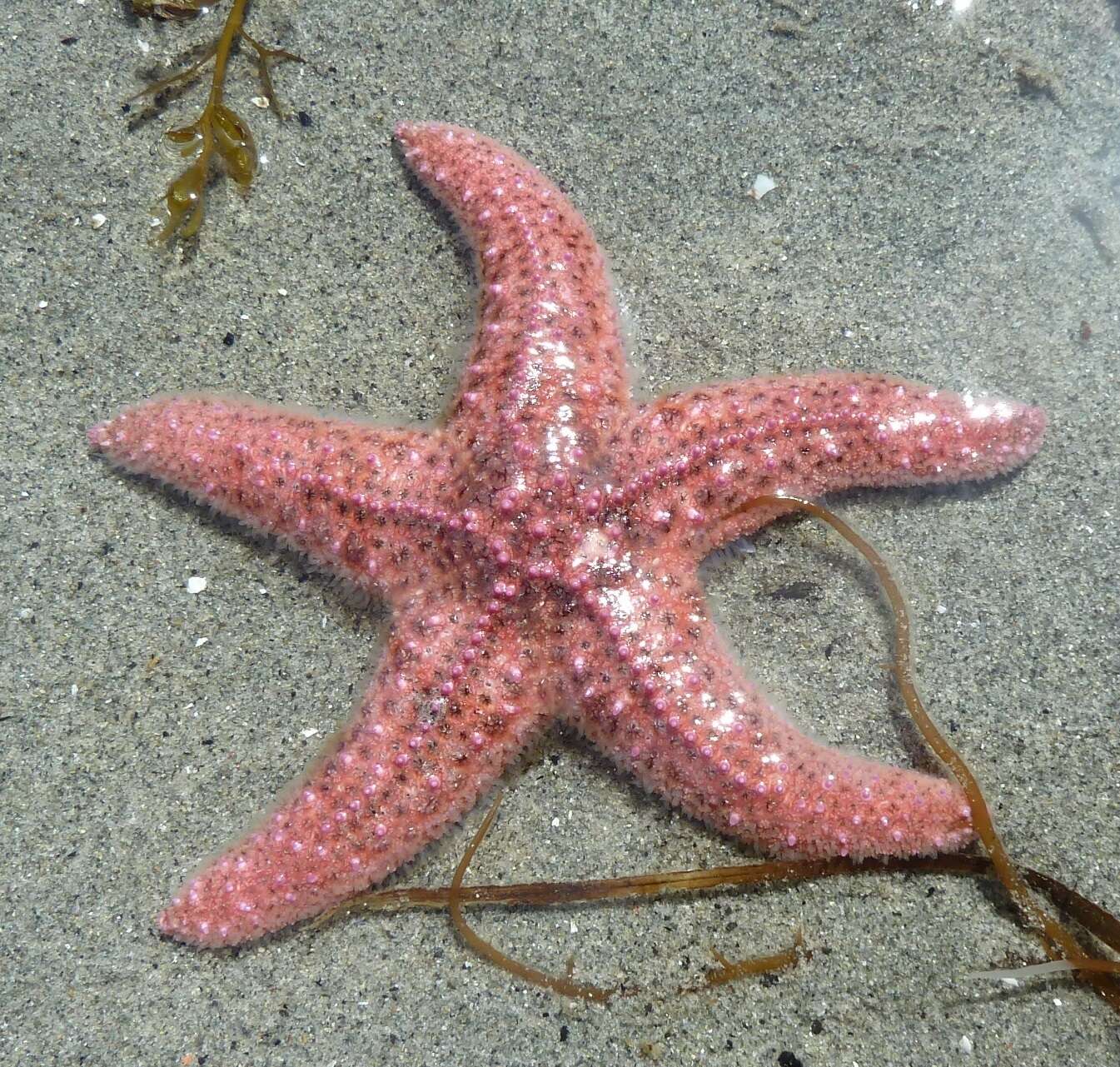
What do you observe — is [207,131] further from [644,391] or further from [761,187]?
[761,187]

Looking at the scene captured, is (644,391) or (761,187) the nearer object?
(644,391)

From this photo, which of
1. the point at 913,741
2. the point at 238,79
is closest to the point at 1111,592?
the point at 913,741

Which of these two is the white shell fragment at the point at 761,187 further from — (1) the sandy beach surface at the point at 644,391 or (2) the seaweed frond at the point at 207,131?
(2) the seaweed frond at the point at 207,131

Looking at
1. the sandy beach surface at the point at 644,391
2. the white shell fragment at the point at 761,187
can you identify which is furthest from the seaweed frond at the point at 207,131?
the white shell fragment at the point at 761,187

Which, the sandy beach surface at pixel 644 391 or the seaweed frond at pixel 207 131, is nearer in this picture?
the sandy beach surface at pixel 644 391

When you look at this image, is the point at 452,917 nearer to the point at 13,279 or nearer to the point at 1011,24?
the point at 13,279

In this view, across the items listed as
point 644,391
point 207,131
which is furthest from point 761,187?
point 207,131
